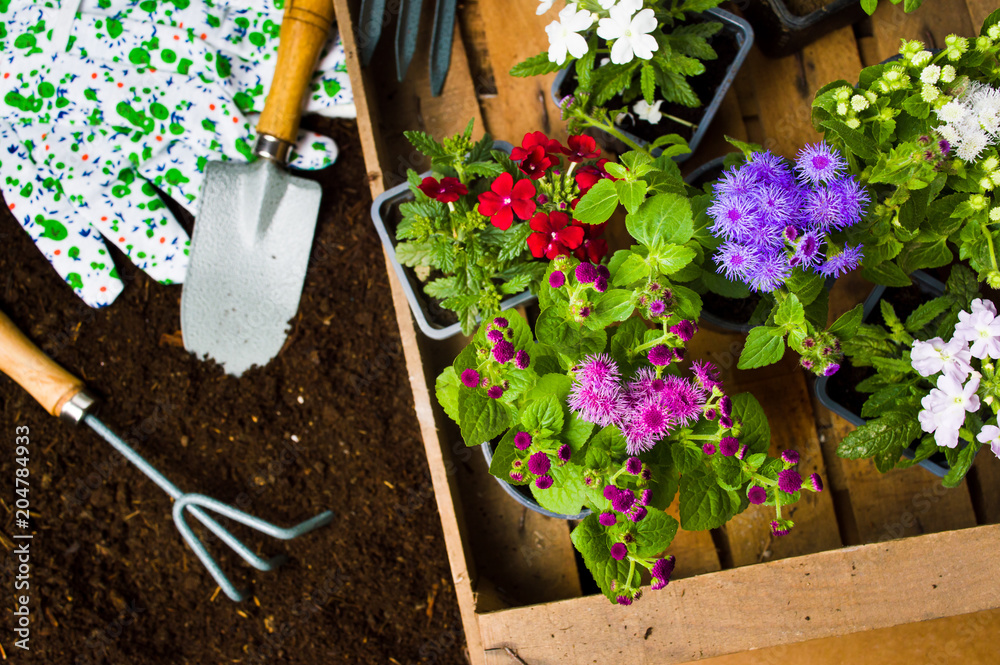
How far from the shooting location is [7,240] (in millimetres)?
1564

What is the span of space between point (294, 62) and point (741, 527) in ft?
4.34

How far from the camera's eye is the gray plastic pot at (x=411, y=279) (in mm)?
1088

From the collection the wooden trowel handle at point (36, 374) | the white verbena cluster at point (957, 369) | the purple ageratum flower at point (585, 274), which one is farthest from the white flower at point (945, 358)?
the wooden trowel handle at point (36, 374)

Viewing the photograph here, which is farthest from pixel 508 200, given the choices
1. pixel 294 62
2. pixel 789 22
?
pixel 294 62

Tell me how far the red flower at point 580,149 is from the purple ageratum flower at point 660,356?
1.11 ft

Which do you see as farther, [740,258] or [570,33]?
[570,33]

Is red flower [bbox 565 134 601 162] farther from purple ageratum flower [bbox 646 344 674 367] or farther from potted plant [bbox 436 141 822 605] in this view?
purple ageratum flower [bbox 646 344 674 367]

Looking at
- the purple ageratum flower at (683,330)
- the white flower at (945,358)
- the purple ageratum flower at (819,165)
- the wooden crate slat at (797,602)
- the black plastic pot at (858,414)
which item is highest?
the purple ageratum flower at (819,165)

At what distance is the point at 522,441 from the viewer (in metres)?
0.78

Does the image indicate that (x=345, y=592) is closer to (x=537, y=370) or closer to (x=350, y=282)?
(x=350, y=282)

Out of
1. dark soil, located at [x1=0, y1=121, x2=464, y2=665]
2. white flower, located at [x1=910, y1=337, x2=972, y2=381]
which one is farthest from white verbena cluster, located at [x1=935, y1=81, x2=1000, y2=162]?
dark soil, located at [x1=0, y1=121, x2=464, y2=665]

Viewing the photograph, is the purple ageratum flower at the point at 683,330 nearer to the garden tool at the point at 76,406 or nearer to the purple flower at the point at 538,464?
the purple flower at the point at 538,464

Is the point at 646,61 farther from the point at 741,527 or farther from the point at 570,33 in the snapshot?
the point at 741,527

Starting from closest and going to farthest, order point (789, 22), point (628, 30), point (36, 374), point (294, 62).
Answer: point (628, 30) → point (789, 22) → point (294, 62) → point (36, 374)
